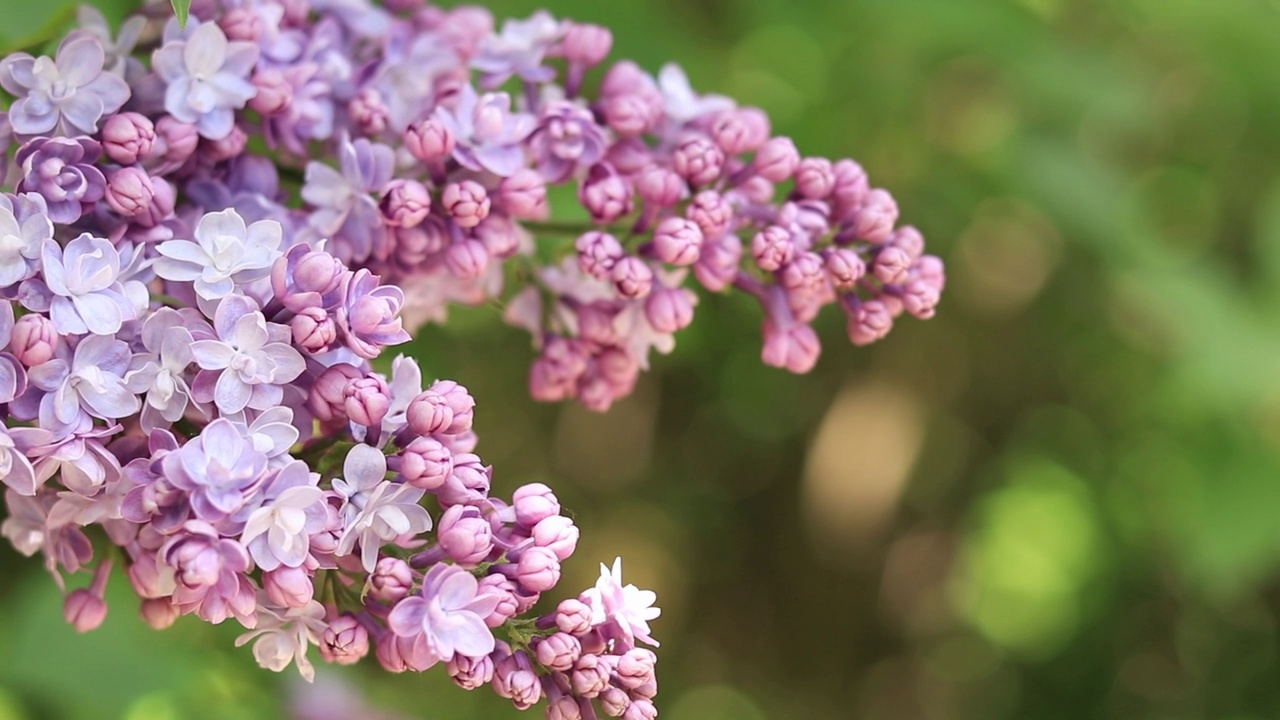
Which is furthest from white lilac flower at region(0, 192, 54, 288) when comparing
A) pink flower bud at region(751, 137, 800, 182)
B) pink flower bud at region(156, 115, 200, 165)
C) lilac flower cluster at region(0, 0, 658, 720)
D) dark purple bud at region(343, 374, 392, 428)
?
pink flower bud at region(751, 137, 800, 182)

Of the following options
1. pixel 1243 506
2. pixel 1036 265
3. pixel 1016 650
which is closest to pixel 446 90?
pixel 1243 506

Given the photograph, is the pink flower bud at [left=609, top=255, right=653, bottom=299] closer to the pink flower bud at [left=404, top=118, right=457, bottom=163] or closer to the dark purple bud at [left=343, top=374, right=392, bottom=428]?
the pink flower bud at [left=404, top=118, right=457, bottom=163]

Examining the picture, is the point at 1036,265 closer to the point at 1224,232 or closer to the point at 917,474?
the point at 1224,232

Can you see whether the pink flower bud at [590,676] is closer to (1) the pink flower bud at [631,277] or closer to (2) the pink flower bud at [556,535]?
(2) the pink flower bud at [556,535]

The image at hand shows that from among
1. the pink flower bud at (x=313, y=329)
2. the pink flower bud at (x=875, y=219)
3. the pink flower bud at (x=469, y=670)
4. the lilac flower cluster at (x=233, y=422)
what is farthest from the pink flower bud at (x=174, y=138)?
the pink flower bud at (x=875, y=219)

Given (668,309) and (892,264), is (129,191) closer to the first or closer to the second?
(668,309)

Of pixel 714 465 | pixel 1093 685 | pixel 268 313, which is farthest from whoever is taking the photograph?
pixel 714 465

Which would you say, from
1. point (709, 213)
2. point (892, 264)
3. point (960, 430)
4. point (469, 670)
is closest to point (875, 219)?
point (892, 264)
